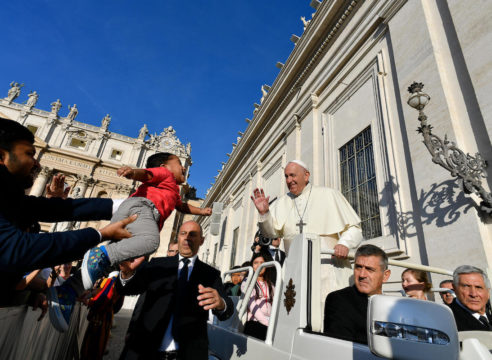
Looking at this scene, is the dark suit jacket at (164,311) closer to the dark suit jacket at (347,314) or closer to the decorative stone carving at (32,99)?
the dark suit jacket at (347,314)

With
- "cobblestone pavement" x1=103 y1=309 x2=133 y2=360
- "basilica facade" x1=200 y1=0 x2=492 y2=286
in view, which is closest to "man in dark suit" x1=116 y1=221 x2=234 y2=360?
"basilica facade" x1=200 y1=0 x2=492 y2=286

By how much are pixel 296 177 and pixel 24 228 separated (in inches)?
107

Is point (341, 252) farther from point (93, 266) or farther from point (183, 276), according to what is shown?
point (93, 266)

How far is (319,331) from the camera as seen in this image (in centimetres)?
170

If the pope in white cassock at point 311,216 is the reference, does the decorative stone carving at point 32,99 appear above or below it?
above

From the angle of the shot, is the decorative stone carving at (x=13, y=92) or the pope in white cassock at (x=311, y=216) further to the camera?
the decorative stone carving at (x=13, y=92)

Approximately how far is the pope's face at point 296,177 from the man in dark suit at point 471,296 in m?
1.81

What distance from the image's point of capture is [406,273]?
3.28 metres

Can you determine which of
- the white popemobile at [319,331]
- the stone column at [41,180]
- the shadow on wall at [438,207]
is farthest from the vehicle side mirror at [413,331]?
the stone column at [41,180]

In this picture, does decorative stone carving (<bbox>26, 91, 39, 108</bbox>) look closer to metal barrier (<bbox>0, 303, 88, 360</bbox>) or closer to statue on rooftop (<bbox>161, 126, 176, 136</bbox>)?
statue on rooftop (<bbox>161, 126, 176, 136</bbox>)

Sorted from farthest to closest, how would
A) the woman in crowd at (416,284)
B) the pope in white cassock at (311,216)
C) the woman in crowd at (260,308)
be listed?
the woman in crowd at (416,284) < the pope in white cassock at (311,216) < the woman in crowd at (260,308)

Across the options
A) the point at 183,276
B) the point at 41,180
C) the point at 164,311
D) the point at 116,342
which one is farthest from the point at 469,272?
the point at 41,180

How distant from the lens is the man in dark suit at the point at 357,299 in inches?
72.0

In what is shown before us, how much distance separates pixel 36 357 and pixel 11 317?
2.02 ft
